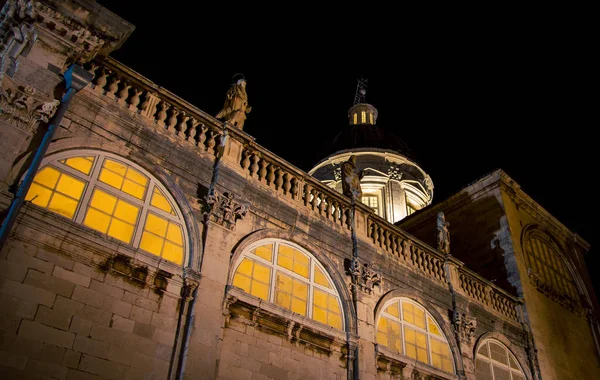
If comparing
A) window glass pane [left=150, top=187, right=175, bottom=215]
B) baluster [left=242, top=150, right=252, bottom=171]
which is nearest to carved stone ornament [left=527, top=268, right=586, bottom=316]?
baluster [left=242, top=150, right=252, bottom=171]

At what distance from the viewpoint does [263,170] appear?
11.7 meters

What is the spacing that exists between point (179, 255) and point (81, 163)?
7.81ft

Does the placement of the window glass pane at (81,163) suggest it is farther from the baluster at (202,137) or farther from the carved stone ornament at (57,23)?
the baluster at (202,137)

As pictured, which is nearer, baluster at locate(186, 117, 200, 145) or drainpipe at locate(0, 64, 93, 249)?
drainpipe at locate(0, 64, 93, 249)

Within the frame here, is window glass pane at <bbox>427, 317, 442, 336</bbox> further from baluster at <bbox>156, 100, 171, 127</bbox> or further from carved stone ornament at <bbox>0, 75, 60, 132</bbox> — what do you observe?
carved stone ornament at <bbox>0, 75, 60, 132</bbox>

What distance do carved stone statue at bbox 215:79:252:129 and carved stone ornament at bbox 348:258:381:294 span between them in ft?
14.1

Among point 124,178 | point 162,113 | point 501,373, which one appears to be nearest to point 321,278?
point 124,178

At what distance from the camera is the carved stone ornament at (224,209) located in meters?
10.0

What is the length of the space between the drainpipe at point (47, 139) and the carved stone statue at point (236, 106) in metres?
3.66

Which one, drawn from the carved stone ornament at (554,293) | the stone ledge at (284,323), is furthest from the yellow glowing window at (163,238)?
the carved stone ornament at (554,293)

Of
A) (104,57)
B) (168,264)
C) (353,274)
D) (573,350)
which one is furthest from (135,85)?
(573,350)

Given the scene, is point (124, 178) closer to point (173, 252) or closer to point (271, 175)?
point (173, 252)

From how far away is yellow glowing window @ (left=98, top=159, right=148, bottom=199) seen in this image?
29.7ft

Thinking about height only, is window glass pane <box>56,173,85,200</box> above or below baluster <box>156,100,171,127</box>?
below
